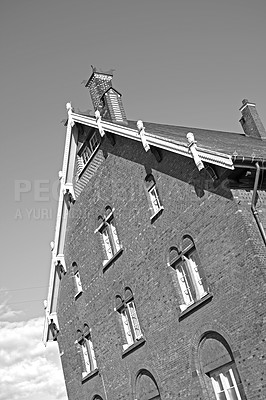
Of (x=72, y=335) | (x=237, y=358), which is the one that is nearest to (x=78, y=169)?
(x=72, y=335)

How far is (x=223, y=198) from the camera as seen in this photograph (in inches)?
571

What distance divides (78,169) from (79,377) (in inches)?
396

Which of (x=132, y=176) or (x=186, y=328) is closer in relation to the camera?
(x=186, y=328)

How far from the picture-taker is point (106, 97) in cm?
2364

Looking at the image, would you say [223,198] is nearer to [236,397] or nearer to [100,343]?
[236,397]

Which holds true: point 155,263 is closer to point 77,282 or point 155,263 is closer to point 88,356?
point 77,282

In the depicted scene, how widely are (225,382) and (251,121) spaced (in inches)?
668

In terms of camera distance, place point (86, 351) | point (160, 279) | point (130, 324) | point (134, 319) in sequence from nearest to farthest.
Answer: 1. point (160, 279)
2. point (134, 319)
3. point (130, 324)
4. point (86, 351)

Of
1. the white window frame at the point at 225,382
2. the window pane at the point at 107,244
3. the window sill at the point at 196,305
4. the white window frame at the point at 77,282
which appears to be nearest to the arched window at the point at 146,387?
the white window frame at the point at 225,382

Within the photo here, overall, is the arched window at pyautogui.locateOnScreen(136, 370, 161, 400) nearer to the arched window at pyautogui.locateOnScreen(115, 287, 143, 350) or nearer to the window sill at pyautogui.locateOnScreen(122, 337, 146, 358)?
the window sill at pyautogui.locateOnScreen(122, 337, 146, 358)

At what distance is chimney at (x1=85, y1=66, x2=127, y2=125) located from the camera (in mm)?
23328

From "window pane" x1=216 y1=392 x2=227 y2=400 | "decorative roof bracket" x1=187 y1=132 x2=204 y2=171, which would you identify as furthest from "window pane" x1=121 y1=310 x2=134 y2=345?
"decorative roof bracket" x1=187 y1=132 x2=204 y2=171

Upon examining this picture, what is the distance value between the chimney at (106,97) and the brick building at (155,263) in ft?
0.19

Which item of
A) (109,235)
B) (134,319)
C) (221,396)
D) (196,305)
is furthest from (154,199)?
(221,396)
